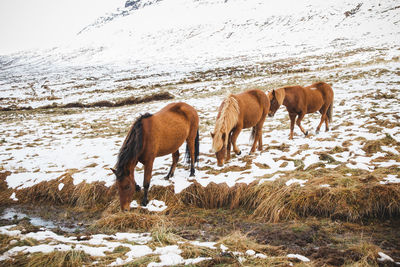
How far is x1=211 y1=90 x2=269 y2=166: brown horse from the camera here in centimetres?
541

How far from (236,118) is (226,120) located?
13.9 inches

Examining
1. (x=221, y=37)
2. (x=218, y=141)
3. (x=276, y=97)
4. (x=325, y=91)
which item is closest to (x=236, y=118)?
(x=218, y=141)

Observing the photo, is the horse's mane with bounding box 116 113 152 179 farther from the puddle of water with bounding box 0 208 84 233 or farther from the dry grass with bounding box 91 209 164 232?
the puddle of water with bounding box 0 208 84 233

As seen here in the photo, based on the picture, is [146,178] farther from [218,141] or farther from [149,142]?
[218,141]

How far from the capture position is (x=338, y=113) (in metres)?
9.29

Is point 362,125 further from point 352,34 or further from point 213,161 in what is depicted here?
point 352,34

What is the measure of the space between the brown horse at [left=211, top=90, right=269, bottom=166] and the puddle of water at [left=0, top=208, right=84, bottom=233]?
3395mm

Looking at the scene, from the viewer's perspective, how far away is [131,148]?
4246mm

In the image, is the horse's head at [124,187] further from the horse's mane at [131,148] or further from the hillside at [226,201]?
the hillside at [226,201]

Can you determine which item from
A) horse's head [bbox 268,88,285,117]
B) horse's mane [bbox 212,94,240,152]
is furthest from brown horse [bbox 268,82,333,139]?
horse's mane [bbox 212,94,240,152]

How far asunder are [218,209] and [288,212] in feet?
4.40

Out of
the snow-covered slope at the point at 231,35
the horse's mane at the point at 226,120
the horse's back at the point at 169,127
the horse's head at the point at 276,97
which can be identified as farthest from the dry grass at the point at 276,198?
the snow-covered slope at the point at 231,35

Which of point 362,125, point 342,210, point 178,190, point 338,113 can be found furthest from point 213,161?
point 338,113

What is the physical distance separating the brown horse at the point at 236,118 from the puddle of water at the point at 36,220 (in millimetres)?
3395
